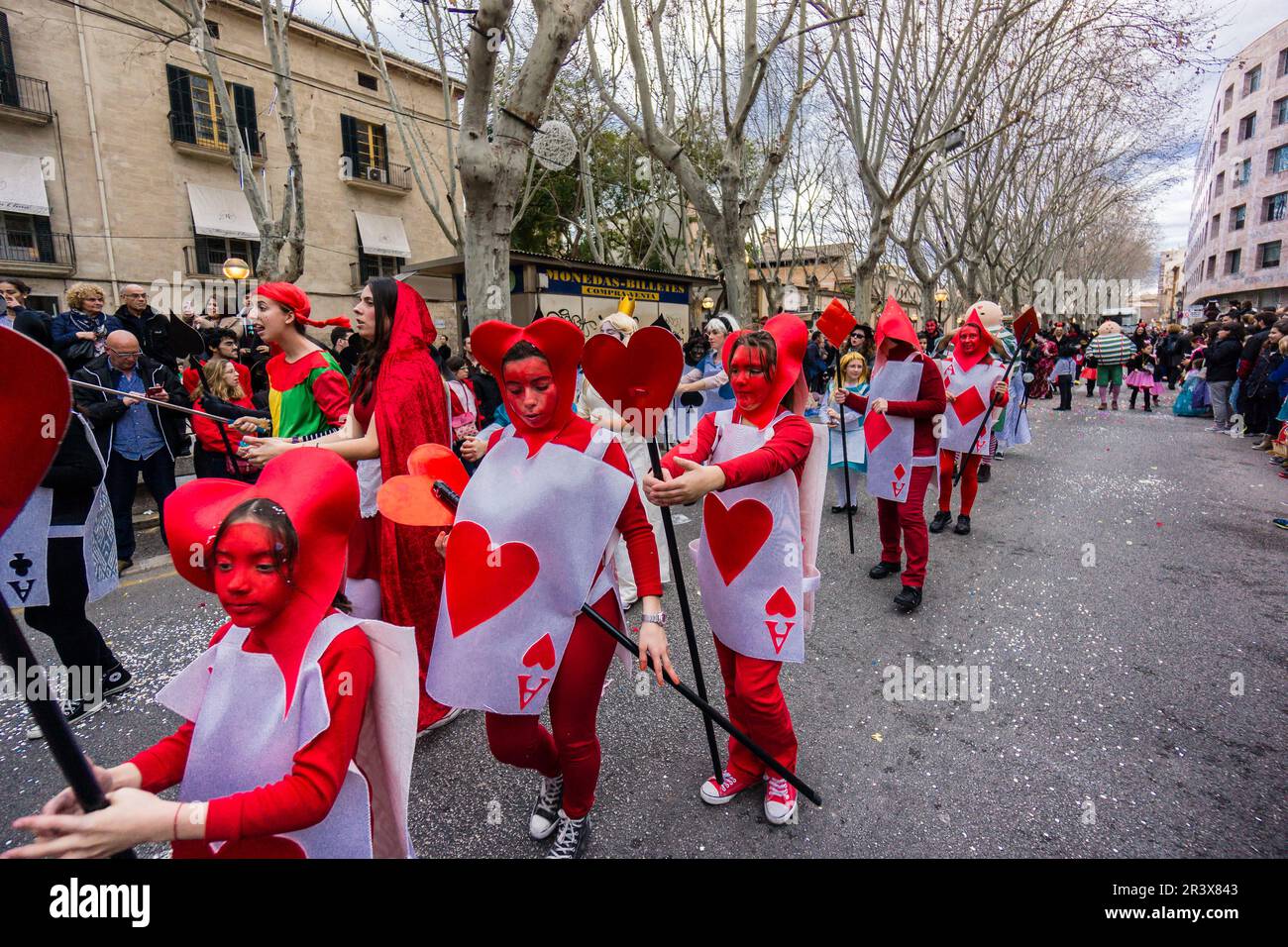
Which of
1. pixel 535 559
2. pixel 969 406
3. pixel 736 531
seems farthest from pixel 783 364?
pixel 969 406

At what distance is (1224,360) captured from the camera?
11484mm

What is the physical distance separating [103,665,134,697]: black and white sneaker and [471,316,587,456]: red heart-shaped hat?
2920 millimetres

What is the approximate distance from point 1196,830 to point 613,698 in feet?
7.89

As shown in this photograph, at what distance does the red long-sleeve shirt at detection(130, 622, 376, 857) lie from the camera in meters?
1.22

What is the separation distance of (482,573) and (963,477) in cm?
546

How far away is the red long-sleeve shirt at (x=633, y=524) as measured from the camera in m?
2.08

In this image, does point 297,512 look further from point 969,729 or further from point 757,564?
point 969,729

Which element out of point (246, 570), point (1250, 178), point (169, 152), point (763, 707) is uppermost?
point (1250, 178)

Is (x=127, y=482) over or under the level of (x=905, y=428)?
under

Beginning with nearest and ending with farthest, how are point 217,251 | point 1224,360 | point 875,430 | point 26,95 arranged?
point 875,430
point 1224,360
point 26,95
point 217,251

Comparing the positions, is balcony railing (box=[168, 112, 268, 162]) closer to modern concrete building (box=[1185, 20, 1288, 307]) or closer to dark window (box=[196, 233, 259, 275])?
dark window (box=[196, 233, 259, 275])

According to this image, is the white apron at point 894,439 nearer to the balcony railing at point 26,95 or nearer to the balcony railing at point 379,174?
the balcony railing at point 26,95

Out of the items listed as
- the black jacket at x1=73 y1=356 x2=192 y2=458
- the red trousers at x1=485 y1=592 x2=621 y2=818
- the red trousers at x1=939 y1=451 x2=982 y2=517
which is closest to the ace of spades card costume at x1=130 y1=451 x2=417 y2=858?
the red trousers at x1=485 y1=592 x2=621 y2=818

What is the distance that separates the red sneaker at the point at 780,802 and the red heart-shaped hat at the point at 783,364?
1395 millimetres
